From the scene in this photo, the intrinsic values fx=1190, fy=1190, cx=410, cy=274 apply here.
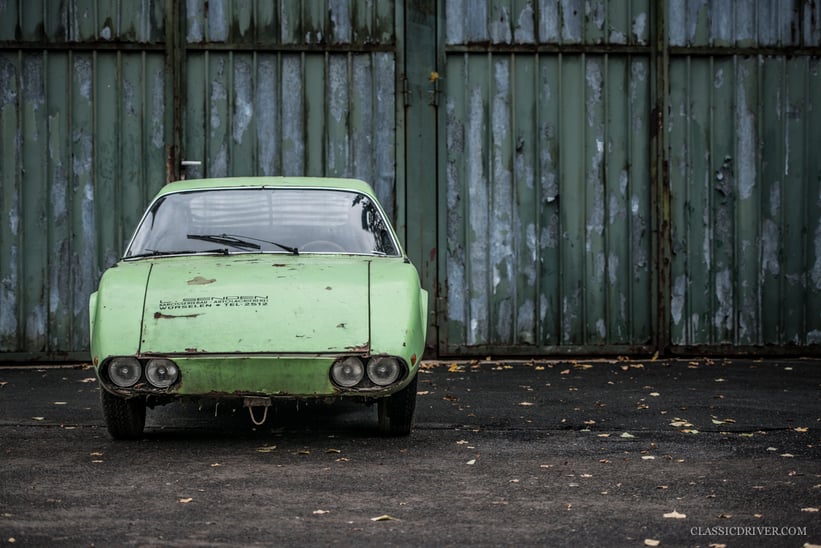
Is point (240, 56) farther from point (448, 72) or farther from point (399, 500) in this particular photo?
point (399, 500)

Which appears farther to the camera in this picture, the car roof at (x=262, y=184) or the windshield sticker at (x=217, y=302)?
the car roof at (x=262, y=184)

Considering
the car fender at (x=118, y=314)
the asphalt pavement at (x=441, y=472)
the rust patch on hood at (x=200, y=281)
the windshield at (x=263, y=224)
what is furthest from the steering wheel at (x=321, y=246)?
the asphalt pavement at (x=441, y=472)

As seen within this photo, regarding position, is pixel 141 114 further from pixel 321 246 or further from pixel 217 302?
pixel 217 302

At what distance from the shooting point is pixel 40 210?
10.7 metres

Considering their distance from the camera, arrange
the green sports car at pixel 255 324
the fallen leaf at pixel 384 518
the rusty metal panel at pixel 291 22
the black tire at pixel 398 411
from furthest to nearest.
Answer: the rusty metal panel at pixel 291 22 < the black tire at pixel 398 411 < the green sports car at pixel 255 324 < the fallen leaf at pixel 384 518

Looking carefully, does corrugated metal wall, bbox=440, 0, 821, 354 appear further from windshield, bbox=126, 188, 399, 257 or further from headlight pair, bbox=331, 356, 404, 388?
headlight pair, bbox=331, 356, 404, 388

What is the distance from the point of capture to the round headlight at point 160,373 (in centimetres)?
592

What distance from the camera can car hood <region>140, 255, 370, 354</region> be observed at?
19.4 feet

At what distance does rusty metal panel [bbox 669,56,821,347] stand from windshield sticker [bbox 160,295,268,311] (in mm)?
5920

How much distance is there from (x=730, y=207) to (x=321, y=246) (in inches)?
213

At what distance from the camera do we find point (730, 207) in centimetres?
1106

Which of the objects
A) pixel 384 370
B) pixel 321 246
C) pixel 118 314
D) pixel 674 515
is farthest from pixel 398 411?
pixel 674 515

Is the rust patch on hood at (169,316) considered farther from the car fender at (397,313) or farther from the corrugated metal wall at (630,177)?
the corrugated metal wall at (630,177)

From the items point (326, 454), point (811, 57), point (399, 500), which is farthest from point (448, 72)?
point (399, 500)
